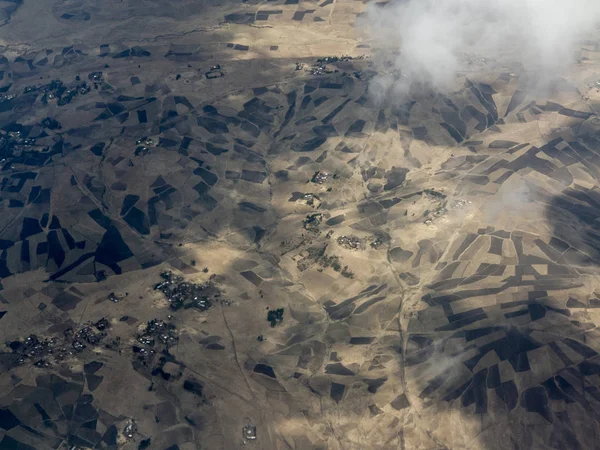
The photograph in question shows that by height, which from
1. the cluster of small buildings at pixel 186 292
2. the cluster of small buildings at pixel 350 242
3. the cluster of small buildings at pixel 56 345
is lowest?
the cluster of small buildings at pixel 56 345

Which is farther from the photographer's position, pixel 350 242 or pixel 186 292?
pixel 350 242

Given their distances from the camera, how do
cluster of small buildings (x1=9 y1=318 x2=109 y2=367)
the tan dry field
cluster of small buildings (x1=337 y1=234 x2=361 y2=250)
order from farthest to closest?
cluster of small buildings (x1=337 y1=234 x2=361 y2=250) < cluster of small buildings (x1=9 y1=318 x2=109 y2=367) < the tan dry field

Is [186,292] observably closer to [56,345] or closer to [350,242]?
[56,345]

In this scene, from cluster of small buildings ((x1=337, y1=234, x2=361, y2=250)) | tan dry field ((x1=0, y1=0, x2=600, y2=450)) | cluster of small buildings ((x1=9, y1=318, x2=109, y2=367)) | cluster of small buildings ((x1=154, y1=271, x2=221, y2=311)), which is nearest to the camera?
tan dry field ((x1=0, y1=0, x2=600, y2=450))

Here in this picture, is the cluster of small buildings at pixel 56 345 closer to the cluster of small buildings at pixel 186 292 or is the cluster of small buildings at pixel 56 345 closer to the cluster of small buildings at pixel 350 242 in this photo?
the cluster of small buildings at pixel 186 292

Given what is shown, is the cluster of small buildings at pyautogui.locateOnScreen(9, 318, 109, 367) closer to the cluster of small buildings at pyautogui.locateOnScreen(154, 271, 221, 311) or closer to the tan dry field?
the tan dry field

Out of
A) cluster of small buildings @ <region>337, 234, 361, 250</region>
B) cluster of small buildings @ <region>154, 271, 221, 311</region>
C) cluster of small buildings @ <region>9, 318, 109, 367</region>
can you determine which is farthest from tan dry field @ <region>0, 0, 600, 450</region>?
cluster of small buildings @ <region>154, 271, 221, 311</region>

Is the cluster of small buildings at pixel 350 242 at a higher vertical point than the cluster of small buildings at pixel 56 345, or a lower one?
higher

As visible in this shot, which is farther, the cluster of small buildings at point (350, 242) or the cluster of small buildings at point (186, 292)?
the cluster of small buildings at point (350, 242)

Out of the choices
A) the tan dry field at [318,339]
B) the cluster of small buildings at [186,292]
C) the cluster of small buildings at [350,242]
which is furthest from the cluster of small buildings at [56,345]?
the cluster of small buildings at [350,242]

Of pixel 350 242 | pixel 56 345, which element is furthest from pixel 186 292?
pixel 350 242

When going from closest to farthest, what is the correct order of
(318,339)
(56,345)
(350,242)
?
1. (56,345)
2. (318,339)
3. (350,242)

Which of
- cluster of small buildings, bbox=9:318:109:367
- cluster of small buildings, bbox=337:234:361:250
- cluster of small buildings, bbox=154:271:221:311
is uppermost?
cluster of small buildings, bbox=337:234:361:250
